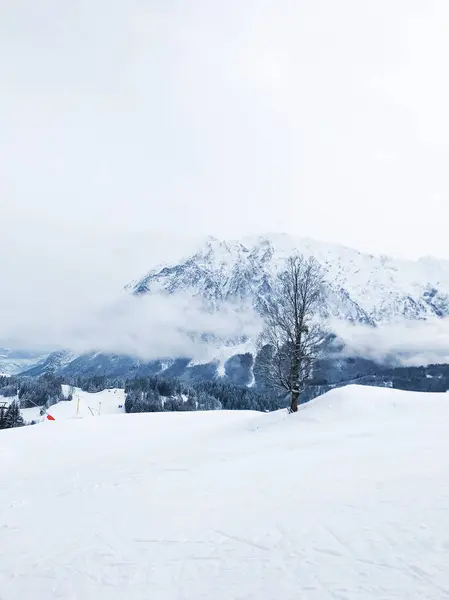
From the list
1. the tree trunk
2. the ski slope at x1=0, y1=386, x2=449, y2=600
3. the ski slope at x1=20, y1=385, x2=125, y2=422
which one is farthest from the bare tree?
the ski slope at x1=20, y1=385, x2=125, y2=422

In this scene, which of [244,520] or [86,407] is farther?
[86,407]

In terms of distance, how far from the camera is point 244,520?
8.73 metres

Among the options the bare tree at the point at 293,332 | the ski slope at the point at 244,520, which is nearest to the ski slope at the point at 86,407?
the bare tree at the point at 293,332

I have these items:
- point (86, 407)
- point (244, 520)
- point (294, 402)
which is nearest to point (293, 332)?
point (294, 402)

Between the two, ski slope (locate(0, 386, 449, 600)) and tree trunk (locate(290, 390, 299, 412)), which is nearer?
ski slope (locate(0, 386, 449, 600))

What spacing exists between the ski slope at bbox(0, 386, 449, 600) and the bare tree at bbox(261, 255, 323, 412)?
859 cm

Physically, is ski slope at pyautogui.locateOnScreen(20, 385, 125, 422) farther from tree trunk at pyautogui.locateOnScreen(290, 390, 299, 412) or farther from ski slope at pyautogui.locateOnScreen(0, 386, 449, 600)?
ski slope at pyautogui.locateOnScreen(0, 386, 449, 600)

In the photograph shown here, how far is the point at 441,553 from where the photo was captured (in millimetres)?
6234

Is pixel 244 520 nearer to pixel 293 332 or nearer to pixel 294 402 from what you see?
pixel 294 402

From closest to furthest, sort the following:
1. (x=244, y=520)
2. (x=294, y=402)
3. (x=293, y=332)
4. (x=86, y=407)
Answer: (x=244, y=520) < (x=294, y=402) < (x=293, y=332) < (x=86, y=407)

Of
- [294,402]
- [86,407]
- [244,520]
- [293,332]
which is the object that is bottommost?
[86,407]

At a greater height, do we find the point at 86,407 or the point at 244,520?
the point at 244,520

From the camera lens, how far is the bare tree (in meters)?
26.7

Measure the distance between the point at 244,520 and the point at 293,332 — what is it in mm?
19409
